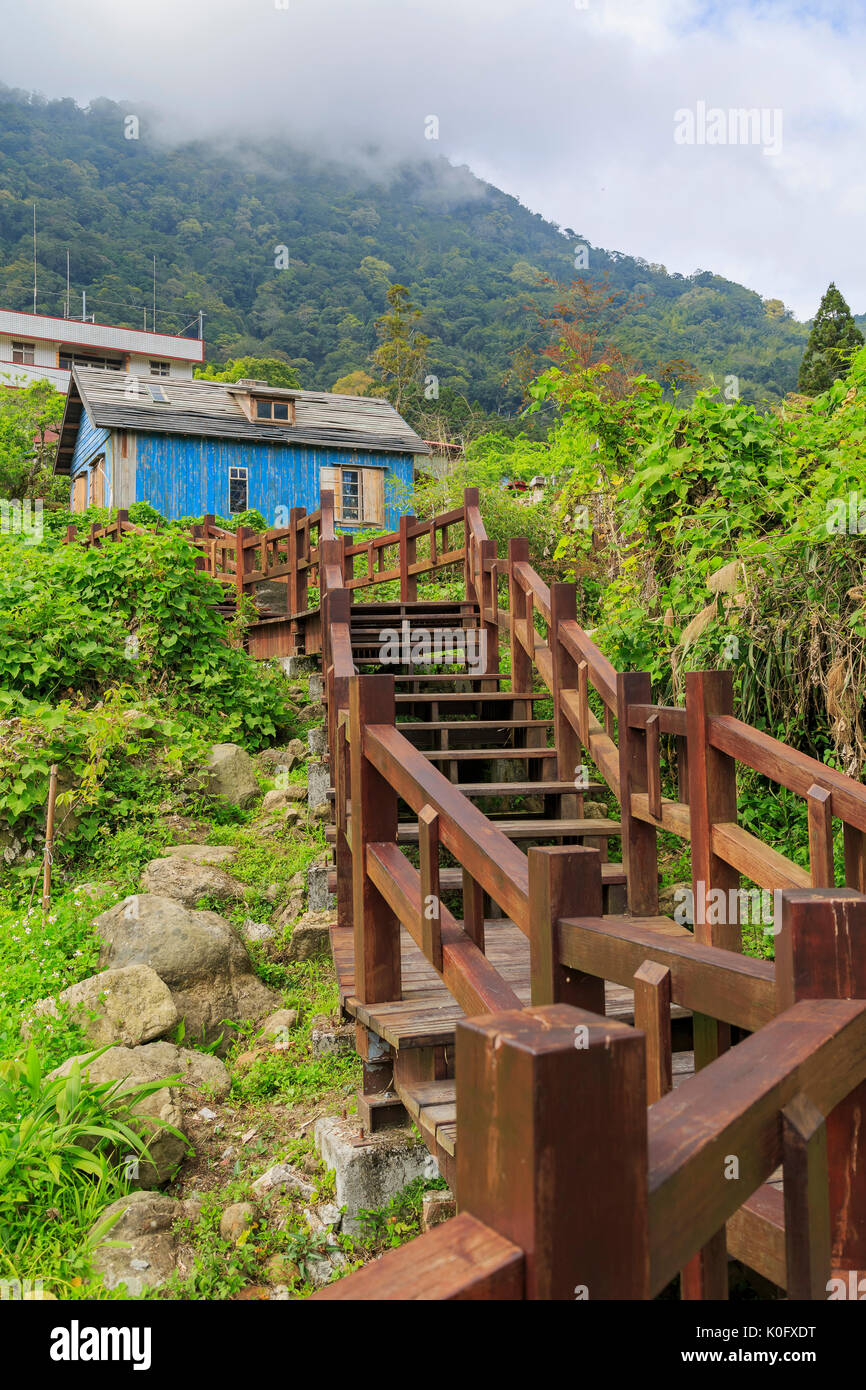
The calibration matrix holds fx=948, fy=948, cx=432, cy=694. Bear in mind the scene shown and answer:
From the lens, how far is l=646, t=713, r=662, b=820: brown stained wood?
12.1 feet

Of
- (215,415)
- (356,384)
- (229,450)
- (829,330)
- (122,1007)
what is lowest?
(122,1007)

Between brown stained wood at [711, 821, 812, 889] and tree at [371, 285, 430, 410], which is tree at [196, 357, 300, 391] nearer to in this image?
tree at [371, 285, 430, 410]

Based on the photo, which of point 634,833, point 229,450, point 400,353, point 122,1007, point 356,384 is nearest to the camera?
point 634,833

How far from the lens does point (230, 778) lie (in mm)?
6832

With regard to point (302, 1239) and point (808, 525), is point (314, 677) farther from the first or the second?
point (302, 1239)

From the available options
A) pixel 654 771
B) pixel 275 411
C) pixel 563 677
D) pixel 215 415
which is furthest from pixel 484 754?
pixel 275 411

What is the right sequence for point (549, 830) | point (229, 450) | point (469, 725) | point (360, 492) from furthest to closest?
point (360, 492)
point (229, 450)
point (469, 725)
point (549, 830)

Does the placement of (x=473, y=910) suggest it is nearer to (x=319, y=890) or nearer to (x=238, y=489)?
(x=319, y=890)

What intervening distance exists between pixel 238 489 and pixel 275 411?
2.41 metres

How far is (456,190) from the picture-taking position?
361 ft

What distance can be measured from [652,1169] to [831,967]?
0.49 m

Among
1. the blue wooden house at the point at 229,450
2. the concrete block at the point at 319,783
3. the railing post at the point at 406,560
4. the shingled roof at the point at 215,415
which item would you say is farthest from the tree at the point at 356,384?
the concrete block at the point at 319,783

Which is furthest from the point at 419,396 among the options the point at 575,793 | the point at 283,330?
the point at 575,793

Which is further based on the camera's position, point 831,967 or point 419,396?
point 419,396
